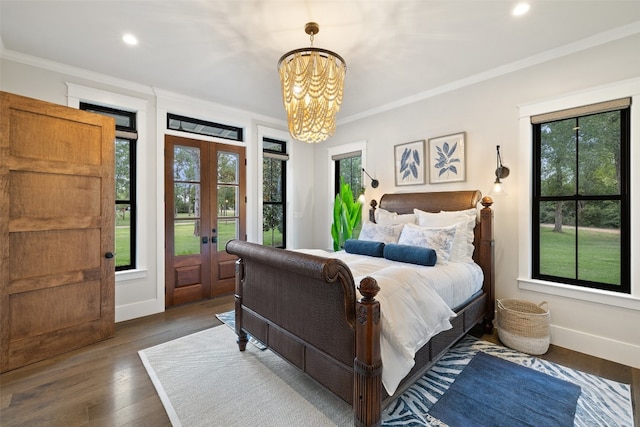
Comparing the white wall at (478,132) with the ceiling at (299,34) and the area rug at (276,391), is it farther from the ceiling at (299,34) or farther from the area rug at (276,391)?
the area rug at (276,391)

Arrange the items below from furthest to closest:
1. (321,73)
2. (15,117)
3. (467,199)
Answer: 1. (467,199)
2. (15,117)
3. (321,73)

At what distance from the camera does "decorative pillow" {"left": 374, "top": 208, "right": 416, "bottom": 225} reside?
340 cm

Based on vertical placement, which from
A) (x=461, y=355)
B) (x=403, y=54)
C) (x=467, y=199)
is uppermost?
(x=403, y=54)

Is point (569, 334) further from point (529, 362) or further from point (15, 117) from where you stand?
point (15, 117)

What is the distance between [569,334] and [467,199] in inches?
61.4

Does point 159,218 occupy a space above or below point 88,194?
below

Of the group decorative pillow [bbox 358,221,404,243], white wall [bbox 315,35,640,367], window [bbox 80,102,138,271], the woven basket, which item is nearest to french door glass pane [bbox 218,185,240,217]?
window [bbox 80,102,138,271]

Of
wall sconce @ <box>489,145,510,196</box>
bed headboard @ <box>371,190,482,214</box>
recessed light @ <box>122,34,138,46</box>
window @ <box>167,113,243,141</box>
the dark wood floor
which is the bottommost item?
the dark wood floor

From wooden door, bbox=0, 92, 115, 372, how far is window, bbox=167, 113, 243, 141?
995 mm

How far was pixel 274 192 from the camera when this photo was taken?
484 centimetres

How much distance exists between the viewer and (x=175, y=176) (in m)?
3.72

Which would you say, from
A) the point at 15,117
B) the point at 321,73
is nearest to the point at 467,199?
the point at 321,73

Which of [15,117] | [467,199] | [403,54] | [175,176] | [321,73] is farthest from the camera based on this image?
[175,176]

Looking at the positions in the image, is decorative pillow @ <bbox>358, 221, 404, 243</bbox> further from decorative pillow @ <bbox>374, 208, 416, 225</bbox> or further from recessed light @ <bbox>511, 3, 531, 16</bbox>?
recessed light @ <bbox>511, 3, 531, 16</bbox>
